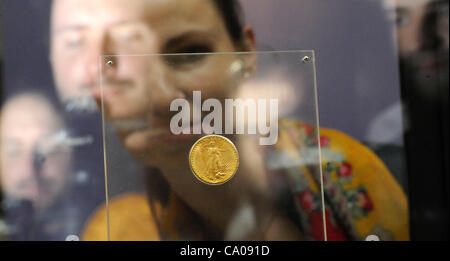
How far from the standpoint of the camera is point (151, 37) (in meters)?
Result: 2.65

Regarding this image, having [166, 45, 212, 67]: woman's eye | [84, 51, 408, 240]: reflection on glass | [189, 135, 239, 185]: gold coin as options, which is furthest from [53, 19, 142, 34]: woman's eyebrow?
[189, 135, 239, 185]: gold coin

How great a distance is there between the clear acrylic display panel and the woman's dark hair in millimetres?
148

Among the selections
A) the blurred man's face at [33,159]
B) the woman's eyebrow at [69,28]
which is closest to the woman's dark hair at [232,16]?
the woman's eyebrow at [69,28]

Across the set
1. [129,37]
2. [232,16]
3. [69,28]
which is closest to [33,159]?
[69,28]

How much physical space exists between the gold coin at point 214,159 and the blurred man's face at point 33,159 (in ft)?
2.95

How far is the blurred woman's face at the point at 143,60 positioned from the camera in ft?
8.61

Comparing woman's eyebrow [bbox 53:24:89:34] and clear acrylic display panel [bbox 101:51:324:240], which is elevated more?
woman's eyebrow [bbox 53:24:89:34]

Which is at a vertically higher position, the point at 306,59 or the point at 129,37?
the point at 129,37

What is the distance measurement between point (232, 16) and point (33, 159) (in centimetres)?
169

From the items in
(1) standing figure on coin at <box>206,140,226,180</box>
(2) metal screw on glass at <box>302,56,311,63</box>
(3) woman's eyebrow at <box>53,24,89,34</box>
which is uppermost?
(3) woman's eyebrow at <box>53,24,89,34</box>

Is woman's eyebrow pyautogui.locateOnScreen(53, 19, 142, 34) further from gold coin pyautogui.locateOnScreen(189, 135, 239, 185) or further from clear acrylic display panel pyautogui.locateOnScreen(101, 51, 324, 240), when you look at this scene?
gold coin pyautogui.locateOnScreen(189, 135, 239, 185)

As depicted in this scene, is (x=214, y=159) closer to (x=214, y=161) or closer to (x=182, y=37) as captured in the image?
(x=214, y=161)

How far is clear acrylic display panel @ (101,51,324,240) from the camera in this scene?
2617 mm

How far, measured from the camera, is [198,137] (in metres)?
2.61
